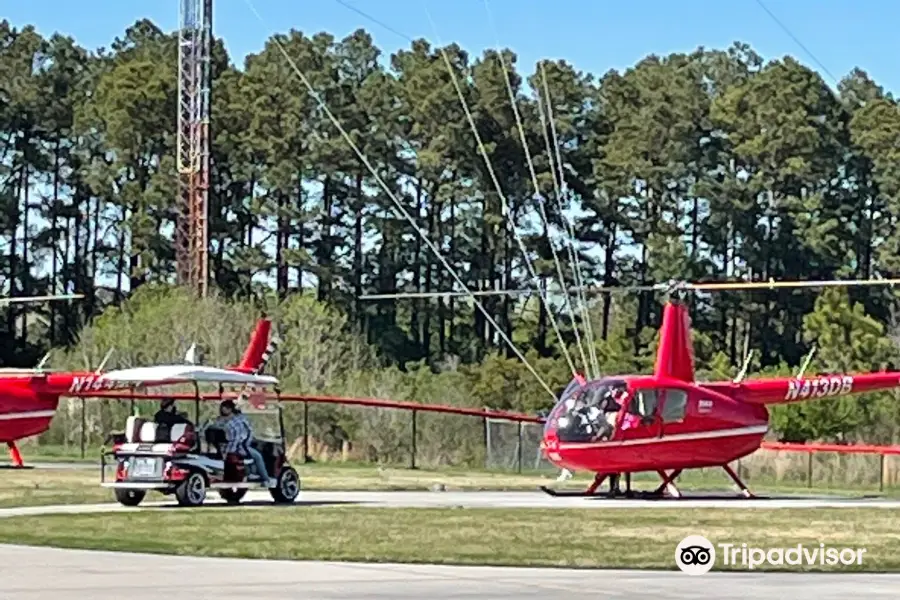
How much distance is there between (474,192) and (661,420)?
52476 millimetres

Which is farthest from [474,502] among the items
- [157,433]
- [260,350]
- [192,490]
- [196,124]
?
[196,124]

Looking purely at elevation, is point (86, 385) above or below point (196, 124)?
below

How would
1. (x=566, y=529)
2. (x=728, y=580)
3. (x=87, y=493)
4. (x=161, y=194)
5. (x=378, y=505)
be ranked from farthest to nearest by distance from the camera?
(x=161, y=194)
(x=87, y=493)
(x=378, y=505)
(x=566, y=529)
(x=728, y=580)

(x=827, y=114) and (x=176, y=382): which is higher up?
(x=827, y=114)

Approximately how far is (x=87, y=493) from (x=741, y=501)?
393 inches

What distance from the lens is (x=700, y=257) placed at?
8400 cm

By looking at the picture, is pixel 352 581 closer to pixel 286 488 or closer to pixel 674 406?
pixel 286 488

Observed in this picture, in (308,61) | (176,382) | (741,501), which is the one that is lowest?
(741,501)

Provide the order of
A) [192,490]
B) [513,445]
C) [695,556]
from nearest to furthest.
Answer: [695,556] < [192,490] < [513,445]

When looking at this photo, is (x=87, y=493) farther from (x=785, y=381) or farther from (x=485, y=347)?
(x=485, y=347)

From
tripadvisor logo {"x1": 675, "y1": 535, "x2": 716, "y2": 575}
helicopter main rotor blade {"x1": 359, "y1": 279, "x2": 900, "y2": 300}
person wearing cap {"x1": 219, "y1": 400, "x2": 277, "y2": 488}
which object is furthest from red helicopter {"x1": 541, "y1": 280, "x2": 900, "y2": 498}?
tripadvisor logo {"x1": 675, "y1": 535, "x2": 716, "y2": 575}

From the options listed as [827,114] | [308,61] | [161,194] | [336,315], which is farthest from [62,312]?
[827,114]

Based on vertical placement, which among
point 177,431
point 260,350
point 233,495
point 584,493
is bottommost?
point 584,493

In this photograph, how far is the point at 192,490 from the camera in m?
26.9
